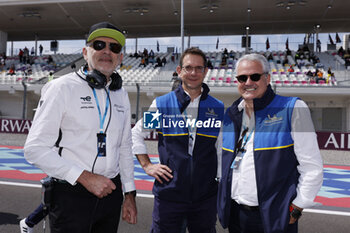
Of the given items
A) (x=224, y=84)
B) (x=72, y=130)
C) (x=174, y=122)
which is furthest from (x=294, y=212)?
(x=224, y=84)

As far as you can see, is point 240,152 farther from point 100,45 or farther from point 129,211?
point 100,45

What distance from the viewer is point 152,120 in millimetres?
2611

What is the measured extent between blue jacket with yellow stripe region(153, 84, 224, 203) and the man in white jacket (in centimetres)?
46

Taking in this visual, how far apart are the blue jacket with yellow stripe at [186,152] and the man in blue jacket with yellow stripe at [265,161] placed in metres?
0.25

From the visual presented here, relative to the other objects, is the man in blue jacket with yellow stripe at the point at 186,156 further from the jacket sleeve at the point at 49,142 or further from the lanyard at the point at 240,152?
the jacket sleeve at the point at 49,142

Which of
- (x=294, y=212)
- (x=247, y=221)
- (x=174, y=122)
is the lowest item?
(x=247, y=221)

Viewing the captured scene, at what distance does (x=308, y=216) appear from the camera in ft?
15.2

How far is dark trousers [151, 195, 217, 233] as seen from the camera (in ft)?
8.10

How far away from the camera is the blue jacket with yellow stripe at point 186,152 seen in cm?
245

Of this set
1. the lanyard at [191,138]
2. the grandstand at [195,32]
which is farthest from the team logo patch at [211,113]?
the grandstand at [195,32]

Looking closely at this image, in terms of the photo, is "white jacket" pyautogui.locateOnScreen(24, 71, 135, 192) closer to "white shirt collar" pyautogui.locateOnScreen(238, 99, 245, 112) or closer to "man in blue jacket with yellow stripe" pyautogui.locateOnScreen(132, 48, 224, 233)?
"man in blue jacket with yellow stripe" pyautogui.locateOnScreen(132, 48, 224, 233)

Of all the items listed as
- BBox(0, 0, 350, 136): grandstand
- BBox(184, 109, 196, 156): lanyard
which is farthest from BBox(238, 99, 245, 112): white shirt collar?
BBox(0, 0, 350, 136): grandstand

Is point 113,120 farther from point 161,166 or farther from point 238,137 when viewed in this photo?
point 238,137

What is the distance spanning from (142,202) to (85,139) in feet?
11.6
